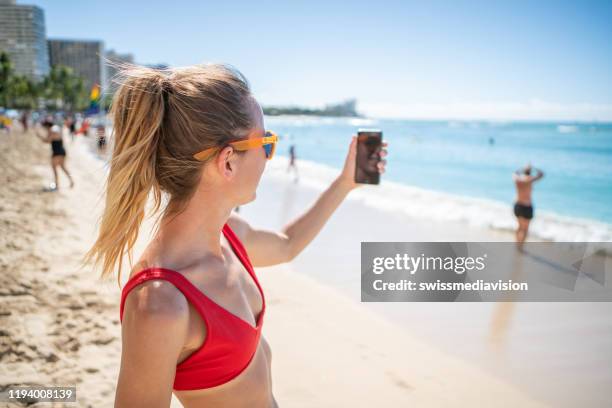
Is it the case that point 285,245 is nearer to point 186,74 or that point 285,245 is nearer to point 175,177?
point 175,177

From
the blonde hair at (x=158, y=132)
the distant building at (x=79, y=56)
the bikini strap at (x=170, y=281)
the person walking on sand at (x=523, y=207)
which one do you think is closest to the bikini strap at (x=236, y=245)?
the blonde hair at (x=158, y=132)

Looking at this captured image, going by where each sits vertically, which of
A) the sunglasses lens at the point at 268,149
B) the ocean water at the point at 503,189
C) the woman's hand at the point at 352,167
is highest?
the sunglasses lens at the point at 268,149

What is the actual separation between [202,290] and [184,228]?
204 mm

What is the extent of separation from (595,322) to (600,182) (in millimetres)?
24932

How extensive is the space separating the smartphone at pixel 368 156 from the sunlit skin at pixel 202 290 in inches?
24.8

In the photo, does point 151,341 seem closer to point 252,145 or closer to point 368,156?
point 252,145

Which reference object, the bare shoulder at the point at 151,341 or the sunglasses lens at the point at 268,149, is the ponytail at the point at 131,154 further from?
the sunglasses lens at the point at 268,149

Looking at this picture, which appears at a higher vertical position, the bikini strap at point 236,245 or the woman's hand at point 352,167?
the woman's hand at point 352,167

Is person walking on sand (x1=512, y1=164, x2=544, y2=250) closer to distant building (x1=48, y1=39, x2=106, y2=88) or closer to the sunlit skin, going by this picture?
Result: the sunlit skin

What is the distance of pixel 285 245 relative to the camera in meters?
1.95

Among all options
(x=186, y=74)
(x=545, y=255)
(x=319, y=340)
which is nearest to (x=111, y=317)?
(x=319, y=340)

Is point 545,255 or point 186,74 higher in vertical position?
point 186,74

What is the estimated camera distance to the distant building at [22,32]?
61688mm

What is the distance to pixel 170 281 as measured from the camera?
1.06 m
